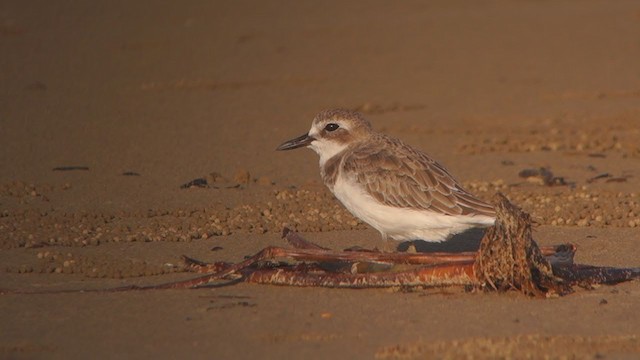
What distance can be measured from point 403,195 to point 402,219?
0.15 m

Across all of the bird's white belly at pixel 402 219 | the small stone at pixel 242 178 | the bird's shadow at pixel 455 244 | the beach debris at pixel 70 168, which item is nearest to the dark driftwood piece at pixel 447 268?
the bird's white belly at pixel 402 219

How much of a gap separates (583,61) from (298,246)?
9267 mm

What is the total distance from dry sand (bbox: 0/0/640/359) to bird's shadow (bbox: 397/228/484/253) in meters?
0.33

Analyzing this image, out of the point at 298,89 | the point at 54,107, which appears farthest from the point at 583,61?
the point at 54,107

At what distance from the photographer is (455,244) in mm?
8305

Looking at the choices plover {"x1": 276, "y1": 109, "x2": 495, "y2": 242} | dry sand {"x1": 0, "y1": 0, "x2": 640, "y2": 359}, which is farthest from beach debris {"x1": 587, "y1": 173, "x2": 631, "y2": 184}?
plover {"x1": 276, "y1": 109, "x2": 495, "y2": 242}

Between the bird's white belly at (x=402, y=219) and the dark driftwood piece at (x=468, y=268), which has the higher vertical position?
the bird's white belly at (x=402, y=219)

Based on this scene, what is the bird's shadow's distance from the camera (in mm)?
8188

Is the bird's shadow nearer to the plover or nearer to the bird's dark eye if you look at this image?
the plover

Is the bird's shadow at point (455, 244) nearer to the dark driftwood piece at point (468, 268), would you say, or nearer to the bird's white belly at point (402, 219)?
the bird's white belly at point (402, 219)

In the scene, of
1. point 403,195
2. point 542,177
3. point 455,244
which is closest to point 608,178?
point 542,177

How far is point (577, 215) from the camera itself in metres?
8.58

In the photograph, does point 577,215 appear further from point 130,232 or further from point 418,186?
point 130,232

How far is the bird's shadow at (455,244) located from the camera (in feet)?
26.9
